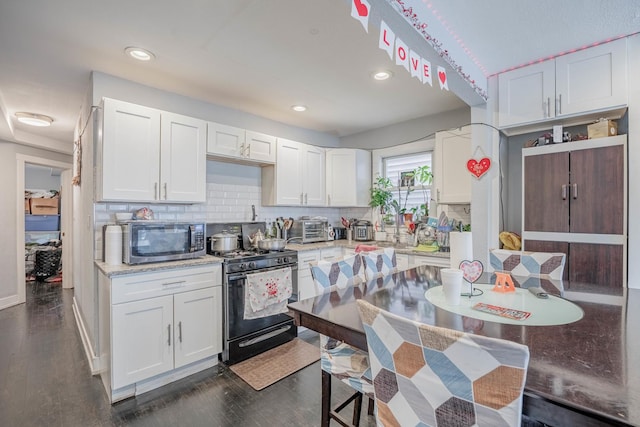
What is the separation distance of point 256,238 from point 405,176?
6.63ft

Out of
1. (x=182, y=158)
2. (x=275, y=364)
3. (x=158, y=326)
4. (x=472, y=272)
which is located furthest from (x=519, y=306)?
(x=182, y=158)

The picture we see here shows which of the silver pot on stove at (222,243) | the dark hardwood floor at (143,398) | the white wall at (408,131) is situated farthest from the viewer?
the white wall at (408,131)

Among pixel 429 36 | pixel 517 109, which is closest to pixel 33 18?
pixel 429 36

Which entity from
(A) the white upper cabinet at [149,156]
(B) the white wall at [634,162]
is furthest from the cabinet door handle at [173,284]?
(B) the white wall at [634,162]

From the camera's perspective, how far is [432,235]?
3.35 m

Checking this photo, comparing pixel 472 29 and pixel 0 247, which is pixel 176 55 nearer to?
pixel 472 29

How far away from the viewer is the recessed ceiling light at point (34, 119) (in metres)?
3.52

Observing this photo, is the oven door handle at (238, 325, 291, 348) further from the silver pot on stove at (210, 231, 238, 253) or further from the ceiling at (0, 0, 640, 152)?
the ceiling at (0, 0, 640, 152)

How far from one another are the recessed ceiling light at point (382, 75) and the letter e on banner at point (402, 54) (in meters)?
0.91

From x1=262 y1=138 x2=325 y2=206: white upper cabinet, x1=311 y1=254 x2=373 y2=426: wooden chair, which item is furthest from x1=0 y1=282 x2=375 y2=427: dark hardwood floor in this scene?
x1=262 y1=138 x2=325 y2=206: white upper cabinet

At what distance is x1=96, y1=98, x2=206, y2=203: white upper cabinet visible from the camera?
2326 millimetres

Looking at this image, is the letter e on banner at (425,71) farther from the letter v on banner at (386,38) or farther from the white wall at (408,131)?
the white wall at (408,131)

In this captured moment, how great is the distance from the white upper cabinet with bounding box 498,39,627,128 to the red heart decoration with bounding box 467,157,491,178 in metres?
0.34

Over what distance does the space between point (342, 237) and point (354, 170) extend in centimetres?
96
